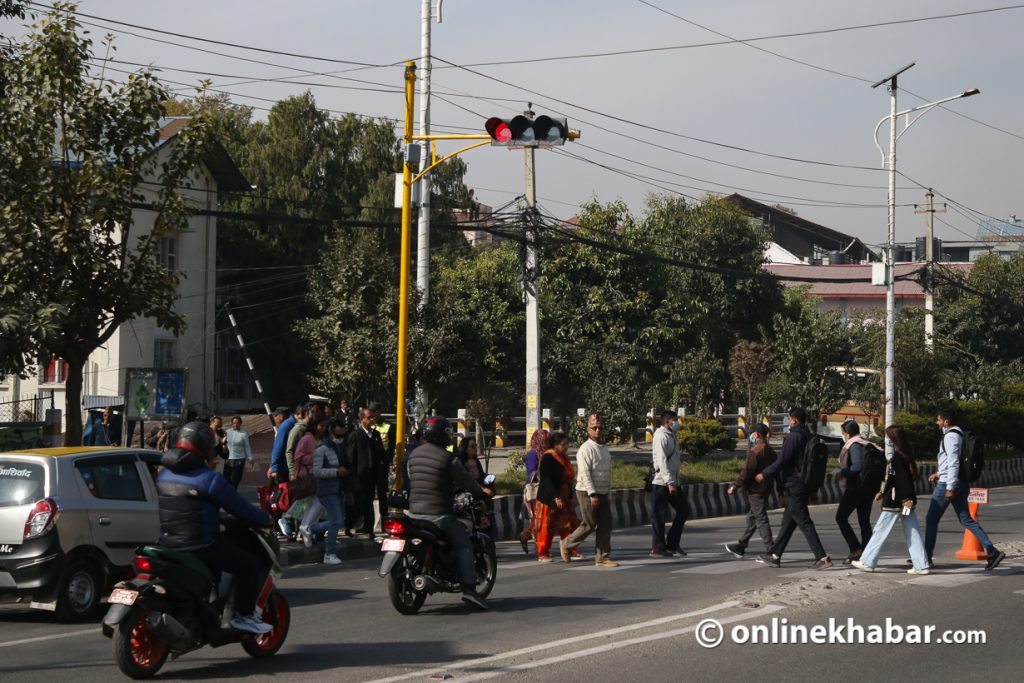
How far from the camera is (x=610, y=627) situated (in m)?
9.91

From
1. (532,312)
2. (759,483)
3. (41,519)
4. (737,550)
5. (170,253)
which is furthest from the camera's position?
(170,253)

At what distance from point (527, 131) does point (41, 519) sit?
27.0 ft

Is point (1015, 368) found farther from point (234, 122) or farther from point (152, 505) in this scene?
point (152, 505)

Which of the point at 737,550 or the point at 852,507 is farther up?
the point at 852,507

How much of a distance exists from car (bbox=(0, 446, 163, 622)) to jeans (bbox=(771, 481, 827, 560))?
687 centimetres

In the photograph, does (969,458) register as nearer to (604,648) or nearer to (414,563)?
(604,648)

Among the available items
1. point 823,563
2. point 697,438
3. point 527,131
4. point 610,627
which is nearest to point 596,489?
point 823,563

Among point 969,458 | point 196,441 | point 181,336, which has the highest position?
point 181,336

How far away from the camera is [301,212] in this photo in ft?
165

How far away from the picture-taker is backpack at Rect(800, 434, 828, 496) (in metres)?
13.6

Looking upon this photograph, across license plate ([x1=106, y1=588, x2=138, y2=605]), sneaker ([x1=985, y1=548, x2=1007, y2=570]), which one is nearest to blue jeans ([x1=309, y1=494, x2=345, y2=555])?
license plate ([x1=106, y1=588, x2=138, y2=605])

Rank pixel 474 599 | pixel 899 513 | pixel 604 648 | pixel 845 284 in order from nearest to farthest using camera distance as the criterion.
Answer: pixel 604 648 < pixel 474 599 < pixel 899 513 < pixel 845 284

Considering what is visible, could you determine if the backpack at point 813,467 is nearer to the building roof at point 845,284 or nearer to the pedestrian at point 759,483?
the pedestrian at point 759,483

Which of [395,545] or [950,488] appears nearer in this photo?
[395,545]
